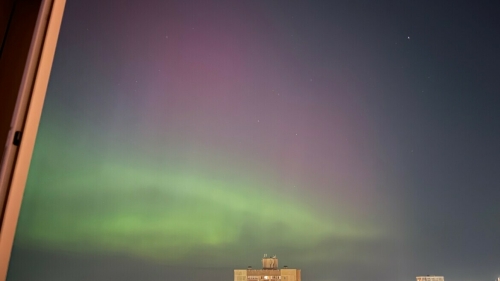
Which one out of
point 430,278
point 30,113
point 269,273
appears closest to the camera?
point 30,113

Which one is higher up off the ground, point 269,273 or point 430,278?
point 430,278

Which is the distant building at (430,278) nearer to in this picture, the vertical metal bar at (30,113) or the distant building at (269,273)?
the distant building at (269,273)

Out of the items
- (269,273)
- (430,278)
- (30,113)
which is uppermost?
(30,113)

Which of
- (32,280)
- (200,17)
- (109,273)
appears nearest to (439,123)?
(200,17)

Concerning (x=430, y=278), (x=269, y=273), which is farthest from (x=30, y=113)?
(x=269, y=273)

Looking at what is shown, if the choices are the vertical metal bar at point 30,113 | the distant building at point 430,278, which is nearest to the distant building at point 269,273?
the distant building at point 430,278

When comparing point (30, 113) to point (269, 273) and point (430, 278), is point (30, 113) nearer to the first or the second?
point (430, 278)

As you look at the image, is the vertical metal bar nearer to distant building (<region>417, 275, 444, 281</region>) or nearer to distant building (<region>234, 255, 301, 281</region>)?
distant building (<region>417, 275, 444, 281</region>)

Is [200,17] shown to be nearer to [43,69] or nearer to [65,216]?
[65,216]

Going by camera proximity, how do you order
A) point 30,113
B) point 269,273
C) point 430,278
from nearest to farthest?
1. point 30,113
2. point 430,278
3. point 269,273
